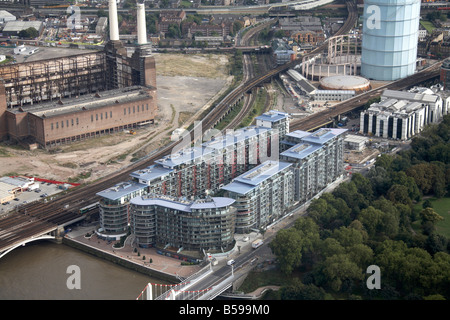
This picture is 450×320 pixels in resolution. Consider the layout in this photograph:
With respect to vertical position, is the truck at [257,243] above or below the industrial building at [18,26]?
below

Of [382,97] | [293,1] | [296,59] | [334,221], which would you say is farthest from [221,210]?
[293,1]

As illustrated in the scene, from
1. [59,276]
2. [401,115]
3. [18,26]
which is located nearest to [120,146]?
[59,276]

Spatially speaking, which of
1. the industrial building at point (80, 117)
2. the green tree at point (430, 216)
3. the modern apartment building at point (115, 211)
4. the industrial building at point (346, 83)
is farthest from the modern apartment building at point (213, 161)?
the industrial building at point (346, 83)

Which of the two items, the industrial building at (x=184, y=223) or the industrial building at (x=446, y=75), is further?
the industrial building at (x=446, y=75)

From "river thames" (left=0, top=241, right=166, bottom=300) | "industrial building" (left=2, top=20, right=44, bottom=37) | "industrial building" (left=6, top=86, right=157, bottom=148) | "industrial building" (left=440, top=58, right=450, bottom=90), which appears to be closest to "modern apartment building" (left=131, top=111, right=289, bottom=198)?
"river thames" (left=0, top=241, right=166, bottom=300)

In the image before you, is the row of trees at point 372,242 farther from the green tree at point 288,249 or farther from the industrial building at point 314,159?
the industrial building at point 314,159

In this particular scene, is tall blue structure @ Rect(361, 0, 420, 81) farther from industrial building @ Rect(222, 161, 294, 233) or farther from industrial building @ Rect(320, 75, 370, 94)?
industrial building @ Rect(222, 161, 294, 233)
